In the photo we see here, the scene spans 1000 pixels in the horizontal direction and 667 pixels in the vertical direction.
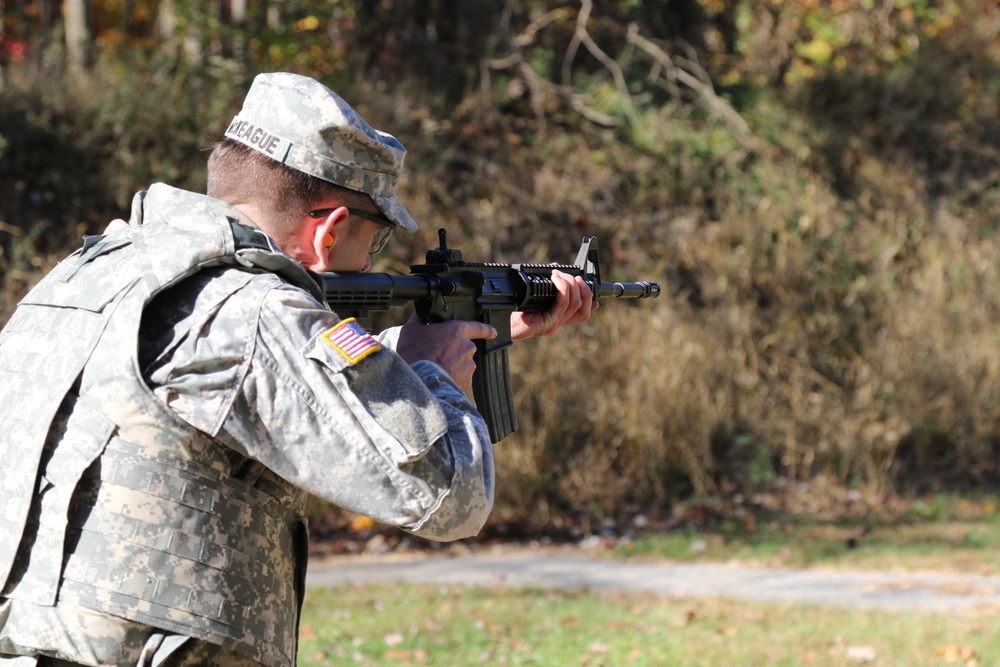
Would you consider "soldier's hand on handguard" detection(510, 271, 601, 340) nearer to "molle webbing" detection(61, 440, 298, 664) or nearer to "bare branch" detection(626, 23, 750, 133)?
"molle webbing" detection(61, 440, 298, 664)

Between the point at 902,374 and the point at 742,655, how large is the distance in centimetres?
555

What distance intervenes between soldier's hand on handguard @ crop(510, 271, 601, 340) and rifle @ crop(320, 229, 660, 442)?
2cm

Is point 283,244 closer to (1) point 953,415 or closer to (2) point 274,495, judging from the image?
(2) point 274,495

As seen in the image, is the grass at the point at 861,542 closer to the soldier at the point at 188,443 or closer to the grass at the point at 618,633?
the grass at the point at 618,633

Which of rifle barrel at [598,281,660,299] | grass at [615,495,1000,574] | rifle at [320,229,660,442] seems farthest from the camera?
grass at [615,495,1000,574]

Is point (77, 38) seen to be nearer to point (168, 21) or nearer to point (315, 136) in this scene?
point (168, 21)

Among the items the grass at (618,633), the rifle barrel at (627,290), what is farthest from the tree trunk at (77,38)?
the rifle barrel at (627,290)

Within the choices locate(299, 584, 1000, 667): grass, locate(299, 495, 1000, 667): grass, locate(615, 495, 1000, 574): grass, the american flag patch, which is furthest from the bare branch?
the american flag patch

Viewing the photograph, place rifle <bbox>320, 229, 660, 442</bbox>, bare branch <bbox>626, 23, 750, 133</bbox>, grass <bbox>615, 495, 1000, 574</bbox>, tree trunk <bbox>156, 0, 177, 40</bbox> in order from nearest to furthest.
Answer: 1. rifle <bbox>320, 229, 660, 442</bbox>
2. grass <bbox>615, 495, 1000, 574</bbox>
3. tree trunk <bbox>156, 0, 177, 40</bbox>
4. bare branch <bbox>626, 23, 750, 133</bbox>

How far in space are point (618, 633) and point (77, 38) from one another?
9329 mm

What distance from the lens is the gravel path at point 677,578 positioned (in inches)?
275

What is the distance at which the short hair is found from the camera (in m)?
2.40

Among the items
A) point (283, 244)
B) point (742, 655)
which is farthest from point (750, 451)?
point (283, 244)

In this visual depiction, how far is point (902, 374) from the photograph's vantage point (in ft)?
34.4
